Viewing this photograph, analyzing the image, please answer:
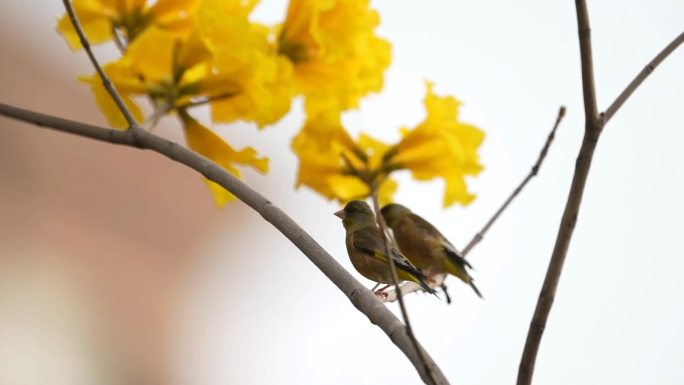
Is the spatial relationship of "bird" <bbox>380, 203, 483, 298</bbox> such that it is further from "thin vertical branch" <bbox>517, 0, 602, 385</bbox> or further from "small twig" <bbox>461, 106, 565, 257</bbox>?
"thin vertical branch" <bbox>517, 0, 602, 385</bbox>

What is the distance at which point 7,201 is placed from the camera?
5.31 m

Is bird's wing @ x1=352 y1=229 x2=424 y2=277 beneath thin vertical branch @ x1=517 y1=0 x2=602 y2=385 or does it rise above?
above

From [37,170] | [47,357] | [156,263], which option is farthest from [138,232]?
[47,357]

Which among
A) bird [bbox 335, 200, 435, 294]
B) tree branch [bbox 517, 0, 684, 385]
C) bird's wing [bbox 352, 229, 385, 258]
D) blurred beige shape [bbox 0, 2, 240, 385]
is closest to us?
tree branch [bbox 517, 0, 684, 385]

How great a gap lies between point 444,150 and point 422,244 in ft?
1.67

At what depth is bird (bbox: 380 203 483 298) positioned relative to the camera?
1144 millimetres

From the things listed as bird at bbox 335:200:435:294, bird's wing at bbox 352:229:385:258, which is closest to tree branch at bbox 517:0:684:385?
bird at bbox 335:200:435:294

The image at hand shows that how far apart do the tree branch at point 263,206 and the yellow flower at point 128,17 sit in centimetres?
Result: 7

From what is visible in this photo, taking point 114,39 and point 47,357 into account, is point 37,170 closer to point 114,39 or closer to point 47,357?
point 47,357

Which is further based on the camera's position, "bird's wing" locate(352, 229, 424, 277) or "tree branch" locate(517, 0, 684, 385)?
"bird's wing" locate(352, 229, 424, 277)

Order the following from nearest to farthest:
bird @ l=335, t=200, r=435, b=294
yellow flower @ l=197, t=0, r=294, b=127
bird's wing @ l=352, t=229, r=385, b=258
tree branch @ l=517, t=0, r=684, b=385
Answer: yellow flower @ l=197, t=0, r=294, b=127
tree branch @ l=517, t=0, r=684, b=385
bird @ l=335, t=200, r=435, b=294
bird's wing @ l=352, t=229, r=385, b=258

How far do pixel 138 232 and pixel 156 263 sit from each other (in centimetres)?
23

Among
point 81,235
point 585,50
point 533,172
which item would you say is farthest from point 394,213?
point 81,235

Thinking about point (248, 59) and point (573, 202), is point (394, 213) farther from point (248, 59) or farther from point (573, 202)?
point (248, 59)
